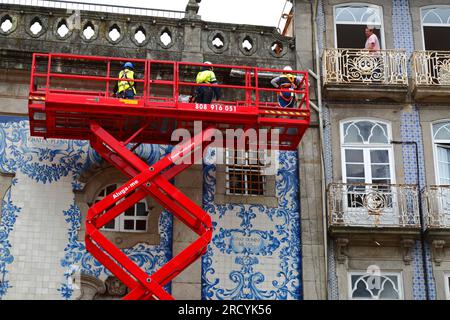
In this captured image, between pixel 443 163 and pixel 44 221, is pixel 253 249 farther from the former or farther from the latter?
pixel 443 163

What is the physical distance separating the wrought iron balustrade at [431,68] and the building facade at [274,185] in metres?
0.03

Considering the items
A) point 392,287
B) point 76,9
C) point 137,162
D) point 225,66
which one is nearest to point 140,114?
point 137,162

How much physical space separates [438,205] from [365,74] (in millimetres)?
3247

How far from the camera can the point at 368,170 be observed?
21000mm

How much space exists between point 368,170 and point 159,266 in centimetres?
487

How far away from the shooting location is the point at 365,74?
21484mm

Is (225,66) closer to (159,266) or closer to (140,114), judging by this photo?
(140,114)

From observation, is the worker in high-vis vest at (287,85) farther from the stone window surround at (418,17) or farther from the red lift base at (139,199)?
the stone window surround at (418,17)

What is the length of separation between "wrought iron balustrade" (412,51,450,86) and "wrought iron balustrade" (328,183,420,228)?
2489mm

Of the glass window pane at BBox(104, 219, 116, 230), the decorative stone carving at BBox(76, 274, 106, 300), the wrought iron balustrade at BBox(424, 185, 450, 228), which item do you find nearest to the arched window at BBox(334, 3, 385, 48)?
the wrought iron balustrade at BBox(424, 185, 450, 228)

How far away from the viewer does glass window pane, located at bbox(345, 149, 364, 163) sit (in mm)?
21109

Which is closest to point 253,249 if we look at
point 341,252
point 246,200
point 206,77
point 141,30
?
point 246,200

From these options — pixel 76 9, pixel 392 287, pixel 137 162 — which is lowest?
pixel 392 287

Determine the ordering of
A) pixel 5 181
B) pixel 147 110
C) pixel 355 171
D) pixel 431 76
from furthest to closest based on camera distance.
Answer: pixel 431 76 → pixel 355 171 → pixel 5 181 → pixel 147 110
